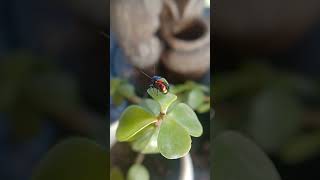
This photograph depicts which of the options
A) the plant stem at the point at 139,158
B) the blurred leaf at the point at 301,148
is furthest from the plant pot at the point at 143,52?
the blurred leaf at the point at 301,148

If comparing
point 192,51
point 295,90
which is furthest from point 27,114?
point 295,90

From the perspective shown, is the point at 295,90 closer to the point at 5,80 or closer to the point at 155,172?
the point at 155,172

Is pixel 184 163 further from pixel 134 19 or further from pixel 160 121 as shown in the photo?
pixel 134 19

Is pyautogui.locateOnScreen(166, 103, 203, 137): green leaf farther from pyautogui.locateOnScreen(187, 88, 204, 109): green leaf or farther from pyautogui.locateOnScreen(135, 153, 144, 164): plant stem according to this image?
pyautogui.locateOnScreen(135, 153, 144, 164): plant stem

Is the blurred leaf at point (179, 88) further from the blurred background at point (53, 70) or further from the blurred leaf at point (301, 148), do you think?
the blurred leaf at point (301, 148)

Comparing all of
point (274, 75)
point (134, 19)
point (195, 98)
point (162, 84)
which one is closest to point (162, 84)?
point (162, 84)

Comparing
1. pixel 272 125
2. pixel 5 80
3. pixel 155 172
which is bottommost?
pixel 155 172
